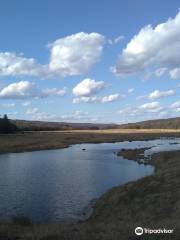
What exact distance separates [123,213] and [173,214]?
15.9 ft

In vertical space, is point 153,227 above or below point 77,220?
above

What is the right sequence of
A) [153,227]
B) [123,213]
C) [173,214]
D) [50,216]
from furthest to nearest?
[50,216] → [123,213] → [173,214] → [153,227]

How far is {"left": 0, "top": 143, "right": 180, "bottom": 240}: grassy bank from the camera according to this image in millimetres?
16672

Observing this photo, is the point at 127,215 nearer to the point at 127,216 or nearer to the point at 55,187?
the point at 127,216

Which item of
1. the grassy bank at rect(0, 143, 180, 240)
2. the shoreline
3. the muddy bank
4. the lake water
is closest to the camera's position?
the grassy bank at rect(0, 143, 180, 240)

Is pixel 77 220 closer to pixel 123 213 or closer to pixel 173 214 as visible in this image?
pixel 123 213

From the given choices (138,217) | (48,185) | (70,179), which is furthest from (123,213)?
(70,179)

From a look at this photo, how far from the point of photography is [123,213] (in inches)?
1029

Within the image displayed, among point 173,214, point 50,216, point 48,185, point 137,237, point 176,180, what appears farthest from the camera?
point 48,185

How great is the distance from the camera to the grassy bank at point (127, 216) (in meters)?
16.7

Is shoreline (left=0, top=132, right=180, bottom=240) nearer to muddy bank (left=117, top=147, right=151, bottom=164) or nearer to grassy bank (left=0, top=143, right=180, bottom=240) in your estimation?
grassy bank (left=0, top=143, right=180, bottom=240)

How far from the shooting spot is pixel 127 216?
80.5 ft

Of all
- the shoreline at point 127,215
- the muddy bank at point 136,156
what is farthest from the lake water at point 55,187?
the muddy bank at point 136,156

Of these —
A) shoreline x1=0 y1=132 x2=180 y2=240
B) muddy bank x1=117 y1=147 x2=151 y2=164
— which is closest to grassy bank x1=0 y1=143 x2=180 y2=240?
shoreline x1=0 y1=132 x2=180 y2=240
